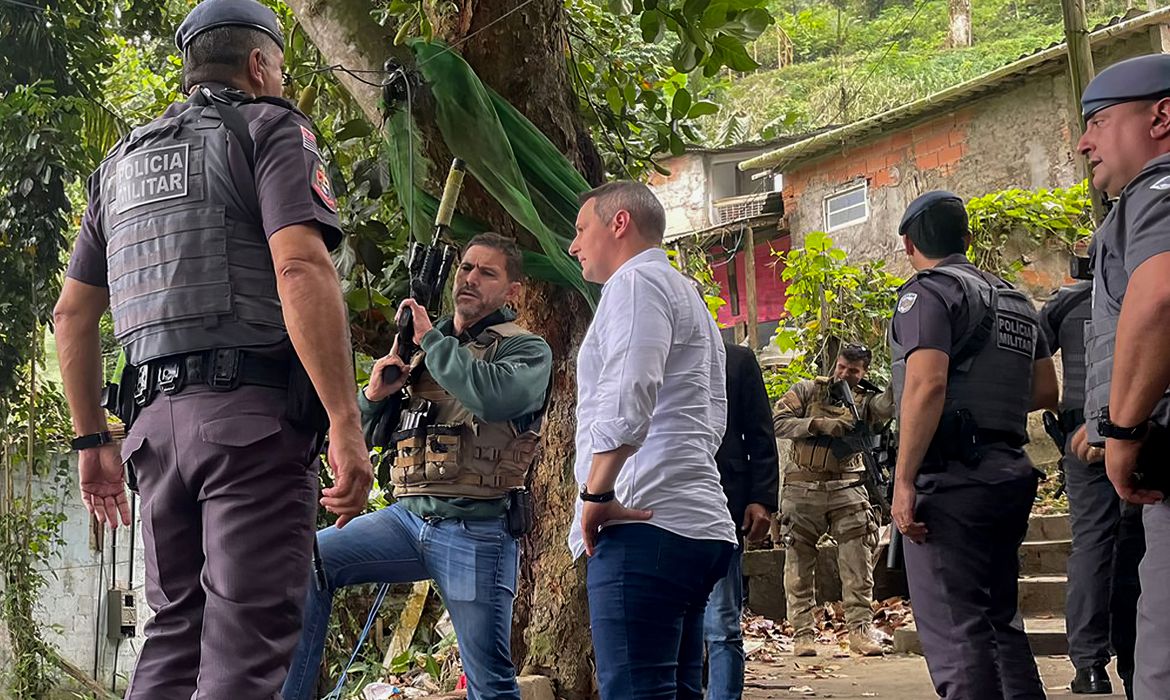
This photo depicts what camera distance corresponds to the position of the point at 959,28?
3462 centimetres

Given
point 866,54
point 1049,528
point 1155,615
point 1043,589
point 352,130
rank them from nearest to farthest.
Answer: point 1155,615 < point 352,130 < point 1043,589 < point 1049,528 < point 866,54

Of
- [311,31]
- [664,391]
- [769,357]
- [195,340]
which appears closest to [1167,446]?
[664,391]

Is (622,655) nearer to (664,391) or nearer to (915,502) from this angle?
(664,391)

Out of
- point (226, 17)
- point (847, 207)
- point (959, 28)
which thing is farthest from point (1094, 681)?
point (959, 28)

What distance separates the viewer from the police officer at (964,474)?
3.80 m

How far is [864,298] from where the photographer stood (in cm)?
1270

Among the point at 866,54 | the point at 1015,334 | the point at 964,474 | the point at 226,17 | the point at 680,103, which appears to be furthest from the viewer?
the point at 866,54

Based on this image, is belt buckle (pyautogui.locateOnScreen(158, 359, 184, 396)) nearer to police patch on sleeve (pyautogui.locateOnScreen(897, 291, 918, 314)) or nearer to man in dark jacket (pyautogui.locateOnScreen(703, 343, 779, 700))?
police patch on sleeve (pyautogui.locateOnScreen(897, 291, 918, 314))

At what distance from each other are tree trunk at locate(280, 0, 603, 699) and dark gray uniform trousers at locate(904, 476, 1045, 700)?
65.7 inches

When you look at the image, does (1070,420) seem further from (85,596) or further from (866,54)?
(866,54)

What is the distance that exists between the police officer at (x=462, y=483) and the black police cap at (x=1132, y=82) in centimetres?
175

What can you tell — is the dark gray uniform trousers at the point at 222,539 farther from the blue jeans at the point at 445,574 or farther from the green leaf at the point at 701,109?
the green leaf at the point at 701,109

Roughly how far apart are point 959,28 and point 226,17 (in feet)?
113

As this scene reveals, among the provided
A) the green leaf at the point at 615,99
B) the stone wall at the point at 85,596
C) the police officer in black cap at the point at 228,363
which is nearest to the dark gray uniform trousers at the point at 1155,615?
the police officer in black cap at the point at 228,363
